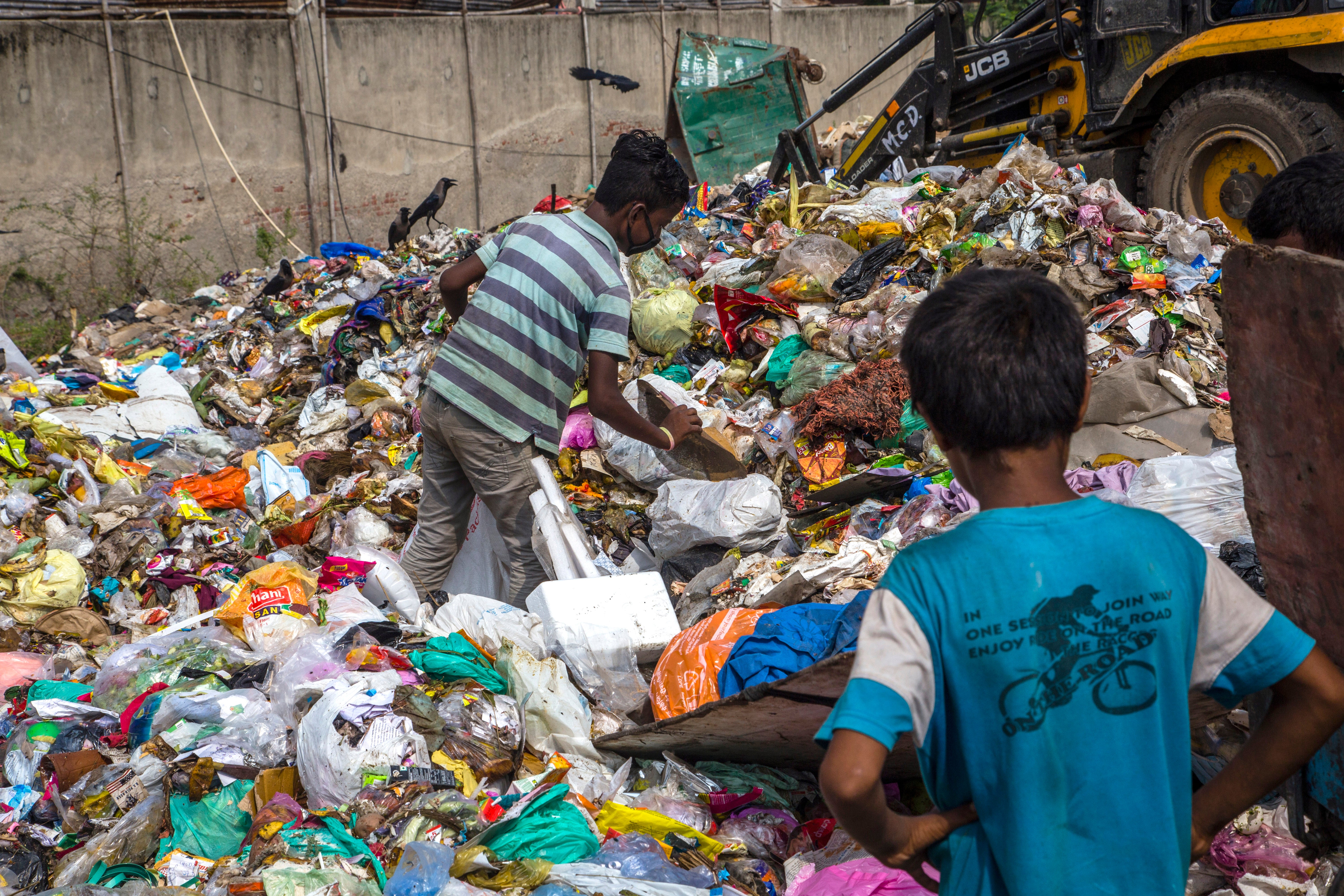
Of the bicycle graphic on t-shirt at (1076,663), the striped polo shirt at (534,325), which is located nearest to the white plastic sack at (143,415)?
the striped polo shirt at (534,325)

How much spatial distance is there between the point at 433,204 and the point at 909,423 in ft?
20.7

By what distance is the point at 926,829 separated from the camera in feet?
3.46

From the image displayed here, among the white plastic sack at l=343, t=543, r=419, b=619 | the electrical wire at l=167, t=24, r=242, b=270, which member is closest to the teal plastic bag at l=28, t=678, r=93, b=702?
the white plastic sack at l=343, t=543, r=419, b=619

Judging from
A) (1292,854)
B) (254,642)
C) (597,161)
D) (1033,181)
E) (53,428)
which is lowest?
(1292,854)

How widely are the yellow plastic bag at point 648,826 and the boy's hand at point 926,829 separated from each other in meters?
1.17

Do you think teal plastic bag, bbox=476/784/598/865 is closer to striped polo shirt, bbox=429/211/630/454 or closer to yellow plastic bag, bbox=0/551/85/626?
striped polo shirt, bbox=429/211/630/454

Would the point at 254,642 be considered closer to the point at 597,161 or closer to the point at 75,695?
the point at 75,695

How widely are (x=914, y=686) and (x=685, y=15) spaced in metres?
13.0

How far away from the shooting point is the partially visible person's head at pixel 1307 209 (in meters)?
1.94

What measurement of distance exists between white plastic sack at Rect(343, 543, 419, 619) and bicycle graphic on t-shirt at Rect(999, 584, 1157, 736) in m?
2.62

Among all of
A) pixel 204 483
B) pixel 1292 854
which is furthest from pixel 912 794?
pixel 204 483

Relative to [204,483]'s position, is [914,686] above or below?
above

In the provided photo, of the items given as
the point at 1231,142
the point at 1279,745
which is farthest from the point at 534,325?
the point at 1231,142

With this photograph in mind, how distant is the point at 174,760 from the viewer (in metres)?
2.39
